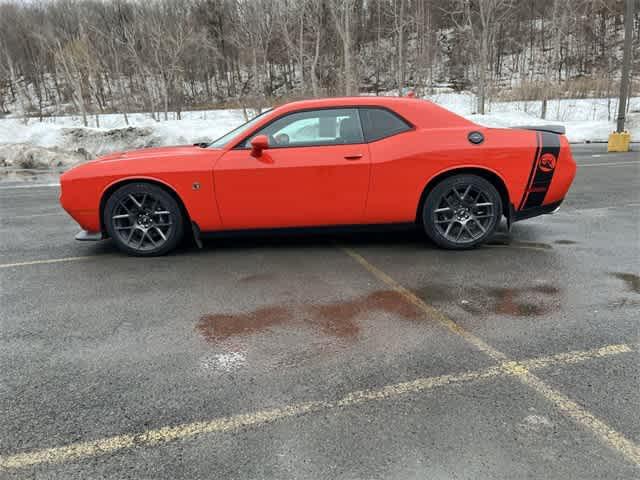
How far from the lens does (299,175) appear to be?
14.5 ft

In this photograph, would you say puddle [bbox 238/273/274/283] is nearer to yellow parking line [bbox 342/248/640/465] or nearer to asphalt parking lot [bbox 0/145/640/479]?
asphalt parking lot [bbox 0/145/640/479]

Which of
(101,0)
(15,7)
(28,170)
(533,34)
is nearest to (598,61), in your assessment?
(533,34)

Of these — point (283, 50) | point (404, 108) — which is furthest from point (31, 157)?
point (283, 50)

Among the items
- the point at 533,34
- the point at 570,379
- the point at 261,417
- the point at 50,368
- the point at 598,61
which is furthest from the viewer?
the point at 533,34

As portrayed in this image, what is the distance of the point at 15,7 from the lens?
150 feet

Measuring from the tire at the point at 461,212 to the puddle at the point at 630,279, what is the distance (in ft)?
3.84

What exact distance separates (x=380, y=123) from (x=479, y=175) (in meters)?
1.13

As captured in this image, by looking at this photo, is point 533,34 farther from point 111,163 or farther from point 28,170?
point 111,163

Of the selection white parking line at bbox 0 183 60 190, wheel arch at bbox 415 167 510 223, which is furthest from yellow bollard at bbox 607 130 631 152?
white parking line at bbox 0 183 60 190

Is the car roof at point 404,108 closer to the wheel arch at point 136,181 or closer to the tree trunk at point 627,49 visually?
the wheel arch at point 136,181

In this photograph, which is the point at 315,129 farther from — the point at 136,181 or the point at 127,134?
the point at 127,134

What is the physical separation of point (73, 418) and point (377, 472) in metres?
1.47

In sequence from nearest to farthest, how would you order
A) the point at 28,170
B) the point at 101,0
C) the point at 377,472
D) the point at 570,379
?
the point at 377,472 → the point at 570,379 → the point at 28,170 → the point at 101,0

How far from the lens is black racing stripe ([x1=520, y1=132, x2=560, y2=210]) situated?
4512 mm
